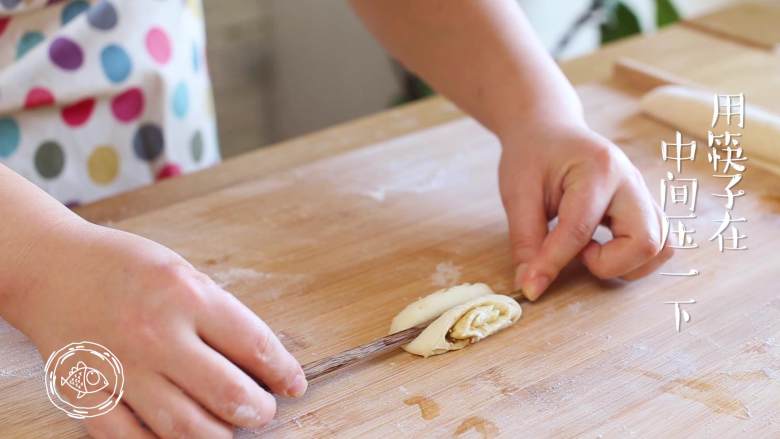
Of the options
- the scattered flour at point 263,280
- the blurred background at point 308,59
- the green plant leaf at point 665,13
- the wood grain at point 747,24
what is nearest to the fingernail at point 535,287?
the scattered flour at point 263,280

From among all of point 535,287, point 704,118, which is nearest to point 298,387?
point 535,287

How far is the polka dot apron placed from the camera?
3.25ft

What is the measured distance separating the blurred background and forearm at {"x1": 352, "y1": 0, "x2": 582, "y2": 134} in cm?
85

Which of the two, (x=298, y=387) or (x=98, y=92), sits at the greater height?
(x=98, y=92)

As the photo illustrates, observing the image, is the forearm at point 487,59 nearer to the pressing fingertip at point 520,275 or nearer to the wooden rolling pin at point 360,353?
the pressing fingertip at point 520,275

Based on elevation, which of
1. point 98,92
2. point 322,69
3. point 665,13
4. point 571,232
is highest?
point 98,92

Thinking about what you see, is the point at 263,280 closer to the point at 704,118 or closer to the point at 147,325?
the point at 147,325

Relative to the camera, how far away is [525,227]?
0.89 m

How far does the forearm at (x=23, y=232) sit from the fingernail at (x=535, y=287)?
42 cm

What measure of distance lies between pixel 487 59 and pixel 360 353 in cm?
42

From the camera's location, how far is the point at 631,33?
1967 mm

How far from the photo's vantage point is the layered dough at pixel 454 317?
0.78m

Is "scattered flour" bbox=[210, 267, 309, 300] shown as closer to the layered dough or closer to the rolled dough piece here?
the layered dough

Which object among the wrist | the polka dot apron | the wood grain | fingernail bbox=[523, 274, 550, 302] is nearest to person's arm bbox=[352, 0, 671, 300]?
fingernail bbox=[523, 274, 550, 302]
